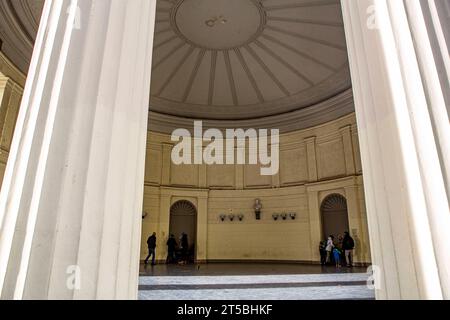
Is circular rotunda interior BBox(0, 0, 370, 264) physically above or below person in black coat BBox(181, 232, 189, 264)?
above

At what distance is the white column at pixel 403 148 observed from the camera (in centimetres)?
158

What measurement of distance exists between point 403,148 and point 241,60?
1246 cm

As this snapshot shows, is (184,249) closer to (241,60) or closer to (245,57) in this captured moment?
(241,60)

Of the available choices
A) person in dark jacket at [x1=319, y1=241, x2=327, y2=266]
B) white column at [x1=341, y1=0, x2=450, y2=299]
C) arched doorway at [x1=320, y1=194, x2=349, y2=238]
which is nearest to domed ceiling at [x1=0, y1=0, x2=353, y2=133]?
arched doorway at [x1=320, y1=194, x2=349, y2=238]

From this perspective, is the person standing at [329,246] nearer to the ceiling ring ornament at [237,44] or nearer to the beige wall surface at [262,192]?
the beige wall surface at [262,192]

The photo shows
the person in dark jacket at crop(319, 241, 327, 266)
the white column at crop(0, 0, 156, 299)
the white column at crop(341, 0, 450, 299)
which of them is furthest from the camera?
the person in dark jacket at crop(319, 241, 327, 266)

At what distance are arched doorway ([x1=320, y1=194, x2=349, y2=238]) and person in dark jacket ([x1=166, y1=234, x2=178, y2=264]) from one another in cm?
670

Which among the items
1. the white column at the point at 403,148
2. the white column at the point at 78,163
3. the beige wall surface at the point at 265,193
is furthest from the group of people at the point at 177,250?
the white column at the point at 403,148

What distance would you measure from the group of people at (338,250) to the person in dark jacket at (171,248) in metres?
6.36

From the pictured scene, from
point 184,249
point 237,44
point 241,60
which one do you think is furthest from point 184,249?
point 237,44

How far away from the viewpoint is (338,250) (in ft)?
41.9

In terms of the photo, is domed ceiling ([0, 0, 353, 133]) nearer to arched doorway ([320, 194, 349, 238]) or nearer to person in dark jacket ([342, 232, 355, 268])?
arched doorway ([320, 194, 349, 238])

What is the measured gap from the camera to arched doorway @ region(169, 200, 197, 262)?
15633 mm
